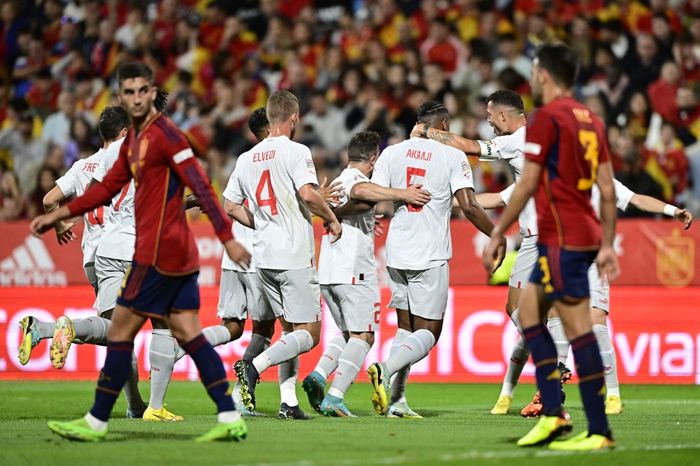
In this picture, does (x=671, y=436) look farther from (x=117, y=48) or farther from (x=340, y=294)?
(x=117, y=48)

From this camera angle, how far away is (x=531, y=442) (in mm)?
7879

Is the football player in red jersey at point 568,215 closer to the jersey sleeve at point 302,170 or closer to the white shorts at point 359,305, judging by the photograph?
the jersey sleeve at point 302,170

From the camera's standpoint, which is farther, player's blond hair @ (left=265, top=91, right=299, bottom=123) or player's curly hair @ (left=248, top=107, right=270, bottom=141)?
player's curly hair @ (left=248, top=107, right=270, bottom=141)

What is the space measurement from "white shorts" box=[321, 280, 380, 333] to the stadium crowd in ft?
24.4

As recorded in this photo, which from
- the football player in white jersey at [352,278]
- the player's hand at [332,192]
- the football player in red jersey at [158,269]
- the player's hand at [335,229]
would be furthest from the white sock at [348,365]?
the football player in red jersey at [158,269]

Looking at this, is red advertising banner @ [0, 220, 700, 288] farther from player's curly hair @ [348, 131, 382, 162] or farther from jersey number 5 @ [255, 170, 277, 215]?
jersey number 5 @ [255, 170, 277, 215]

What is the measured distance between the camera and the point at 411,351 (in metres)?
10.4

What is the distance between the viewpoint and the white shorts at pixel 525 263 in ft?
36.0

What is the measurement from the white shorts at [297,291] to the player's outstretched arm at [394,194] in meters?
0.82

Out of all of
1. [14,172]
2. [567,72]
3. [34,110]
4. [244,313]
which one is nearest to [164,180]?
[567,72]

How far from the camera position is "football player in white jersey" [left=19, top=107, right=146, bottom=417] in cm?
1043

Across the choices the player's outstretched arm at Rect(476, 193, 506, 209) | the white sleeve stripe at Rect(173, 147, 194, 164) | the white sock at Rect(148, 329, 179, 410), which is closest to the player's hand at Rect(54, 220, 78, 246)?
the white sock at Rect(148, 329, 179, 410)

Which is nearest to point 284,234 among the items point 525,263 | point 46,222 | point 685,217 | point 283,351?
point 283,351

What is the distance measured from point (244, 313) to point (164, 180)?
381 centimetres
